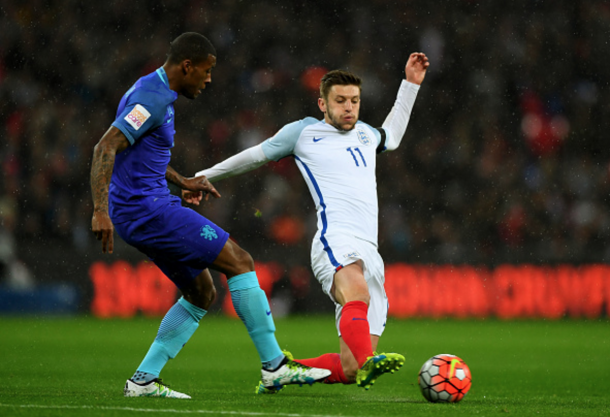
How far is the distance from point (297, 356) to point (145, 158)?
4.32 metres

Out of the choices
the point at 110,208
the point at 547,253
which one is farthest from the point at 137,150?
the point at 547,253

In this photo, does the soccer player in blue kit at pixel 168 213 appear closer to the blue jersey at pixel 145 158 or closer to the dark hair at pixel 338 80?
the blue jersey at pixel 145 158

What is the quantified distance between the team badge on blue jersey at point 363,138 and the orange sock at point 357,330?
1147 millimetres

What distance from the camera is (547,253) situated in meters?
14.5

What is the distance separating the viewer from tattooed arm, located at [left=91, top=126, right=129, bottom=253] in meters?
4.48

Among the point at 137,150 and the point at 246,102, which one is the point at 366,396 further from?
the point at 246,102

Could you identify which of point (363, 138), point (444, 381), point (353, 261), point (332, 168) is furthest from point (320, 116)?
point (444, 381)

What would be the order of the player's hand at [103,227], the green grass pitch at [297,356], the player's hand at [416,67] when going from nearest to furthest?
the player's hand at [103,227], the green grass pitch at [297,356], the player's hand at [416,67]

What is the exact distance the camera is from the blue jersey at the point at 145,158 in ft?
15.7

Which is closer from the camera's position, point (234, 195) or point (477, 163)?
point (234, 195)

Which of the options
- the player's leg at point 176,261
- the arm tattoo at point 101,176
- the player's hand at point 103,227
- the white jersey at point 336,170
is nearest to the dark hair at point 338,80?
the white jersey at point 336,170

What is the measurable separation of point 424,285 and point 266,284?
2.56 meters

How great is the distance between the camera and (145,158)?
4914mm

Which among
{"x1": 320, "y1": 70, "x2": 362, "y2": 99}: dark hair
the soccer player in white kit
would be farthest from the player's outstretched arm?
{"x1": 320, "y1": 70, "x2": 362, "y2": 99}: dark hair
